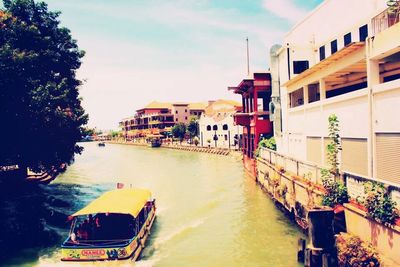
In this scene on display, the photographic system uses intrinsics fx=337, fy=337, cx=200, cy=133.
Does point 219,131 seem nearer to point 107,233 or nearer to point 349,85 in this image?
point 349,85

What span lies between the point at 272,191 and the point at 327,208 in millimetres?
11443

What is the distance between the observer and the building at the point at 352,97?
38.0 feet

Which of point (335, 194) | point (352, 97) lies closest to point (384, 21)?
point (352, 97)

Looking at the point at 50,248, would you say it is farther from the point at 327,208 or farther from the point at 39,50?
the point at 39,50

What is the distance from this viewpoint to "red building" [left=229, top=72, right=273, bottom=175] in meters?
35.9

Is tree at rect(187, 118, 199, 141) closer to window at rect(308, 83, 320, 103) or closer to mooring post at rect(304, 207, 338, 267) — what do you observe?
window at rect(308, 83, 320, 103)

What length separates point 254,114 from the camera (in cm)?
3619

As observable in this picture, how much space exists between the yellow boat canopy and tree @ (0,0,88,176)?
7213 millimetres

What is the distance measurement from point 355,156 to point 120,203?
10.6 metres

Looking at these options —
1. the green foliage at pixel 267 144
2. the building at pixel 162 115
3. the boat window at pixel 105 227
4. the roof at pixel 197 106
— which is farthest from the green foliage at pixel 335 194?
the roof at pixel 197 106

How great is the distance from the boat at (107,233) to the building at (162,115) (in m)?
99.4

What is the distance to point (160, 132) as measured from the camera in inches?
4552

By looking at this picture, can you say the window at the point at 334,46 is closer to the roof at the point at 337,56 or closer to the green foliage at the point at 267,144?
the roof at the point at 337,56

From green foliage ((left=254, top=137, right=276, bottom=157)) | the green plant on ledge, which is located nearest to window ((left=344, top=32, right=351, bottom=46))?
the green plant on ledge
